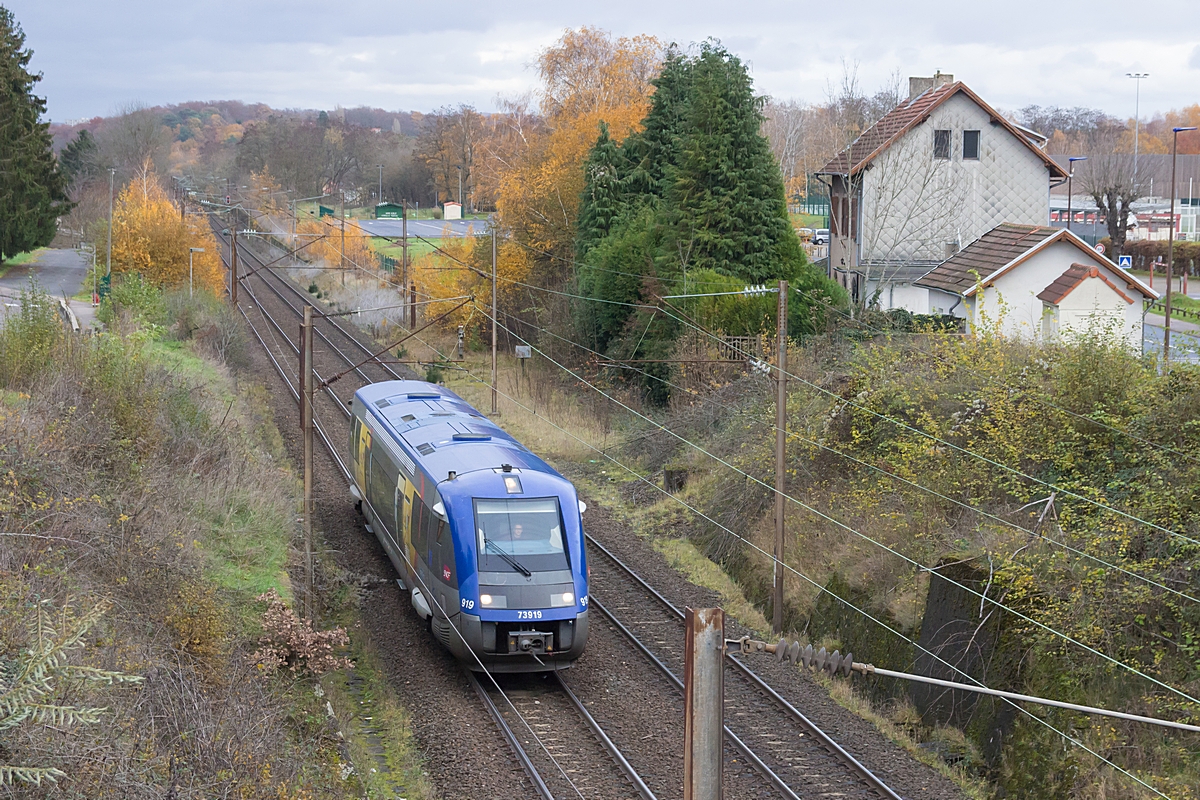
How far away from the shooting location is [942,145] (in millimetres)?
32469

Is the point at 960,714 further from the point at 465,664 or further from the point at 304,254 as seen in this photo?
the point at 304,254

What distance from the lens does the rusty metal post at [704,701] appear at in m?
6.02

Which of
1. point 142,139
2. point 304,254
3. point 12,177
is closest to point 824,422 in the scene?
point 12,177

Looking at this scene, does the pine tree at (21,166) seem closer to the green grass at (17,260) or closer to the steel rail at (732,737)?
the green grass at (17,260)

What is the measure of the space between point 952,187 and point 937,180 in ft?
2.97

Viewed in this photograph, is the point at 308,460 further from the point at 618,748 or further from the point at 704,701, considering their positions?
the point at 704,701

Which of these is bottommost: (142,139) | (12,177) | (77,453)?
(77,453)

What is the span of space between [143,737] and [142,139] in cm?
10203

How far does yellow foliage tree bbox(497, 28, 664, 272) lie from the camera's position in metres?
43.6

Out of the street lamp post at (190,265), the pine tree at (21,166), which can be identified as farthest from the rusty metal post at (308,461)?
the pine tree at (21,166)

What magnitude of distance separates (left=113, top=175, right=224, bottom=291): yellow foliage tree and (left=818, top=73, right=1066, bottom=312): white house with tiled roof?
27.5m

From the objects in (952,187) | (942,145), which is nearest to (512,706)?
(952,187)

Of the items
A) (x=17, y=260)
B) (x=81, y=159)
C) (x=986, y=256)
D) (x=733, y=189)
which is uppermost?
(x=81, y=159)

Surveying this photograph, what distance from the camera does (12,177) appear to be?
Answer: 48.3 m
